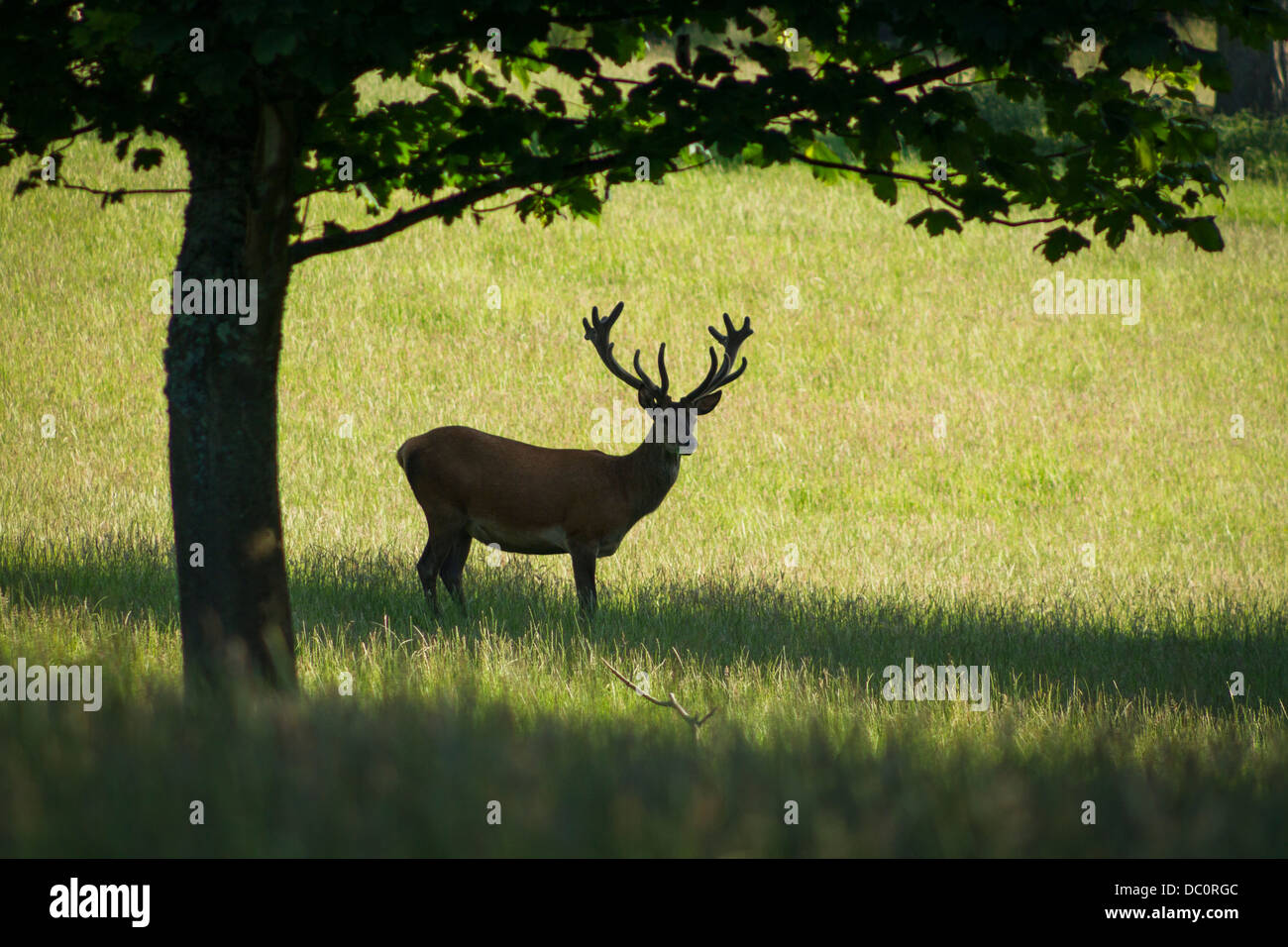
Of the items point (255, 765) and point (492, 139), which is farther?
point (492, 139)

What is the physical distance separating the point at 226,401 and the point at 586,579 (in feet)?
12.0

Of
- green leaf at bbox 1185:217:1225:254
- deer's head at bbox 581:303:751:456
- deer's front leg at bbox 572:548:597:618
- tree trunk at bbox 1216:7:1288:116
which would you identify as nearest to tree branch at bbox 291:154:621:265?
green leaf at bbox 1185:217:1225:254

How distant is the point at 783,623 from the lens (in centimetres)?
910

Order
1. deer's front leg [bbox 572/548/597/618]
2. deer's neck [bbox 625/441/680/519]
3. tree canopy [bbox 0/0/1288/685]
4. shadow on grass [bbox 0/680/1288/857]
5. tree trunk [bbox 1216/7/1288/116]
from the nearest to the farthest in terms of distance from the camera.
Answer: shadow on grass [bbox 0/680/1288/857], tree canopy [bbox 0/0/1288/685], deer's front leg [bbox 572/548/597/618], deer's neck [bbox 625/441/680/519], tree trunk [bbox 1216/7/1288/116]

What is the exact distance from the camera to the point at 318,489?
14469 mm

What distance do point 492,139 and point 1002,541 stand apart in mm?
10319

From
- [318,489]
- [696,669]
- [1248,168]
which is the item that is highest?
[1248,168]

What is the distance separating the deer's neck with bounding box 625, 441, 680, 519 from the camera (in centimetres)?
868

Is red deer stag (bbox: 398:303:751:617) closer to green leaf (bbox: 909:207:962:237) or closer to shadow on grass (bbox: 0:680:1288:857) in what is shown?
green leaf (bbox: 909:207:962:237)

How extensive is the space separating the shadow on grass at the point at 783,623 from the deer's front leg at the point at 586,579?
15 centimetres

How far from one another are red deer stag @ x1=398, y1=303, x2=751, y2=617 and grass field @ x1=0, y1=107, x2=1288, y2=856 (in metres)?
0.53

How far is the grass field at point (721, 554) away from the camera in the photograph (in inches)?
139

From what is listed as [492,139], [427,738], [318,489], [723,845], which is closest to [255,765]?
[427,738]
